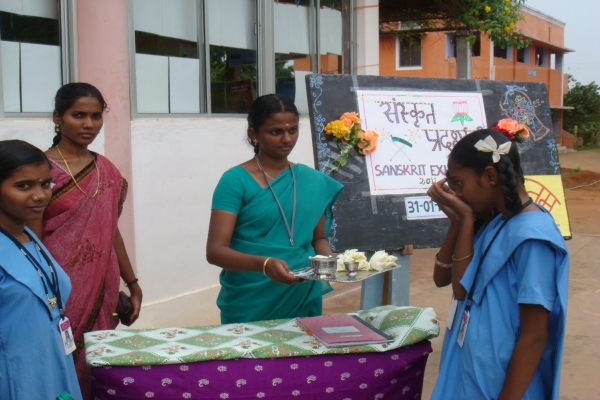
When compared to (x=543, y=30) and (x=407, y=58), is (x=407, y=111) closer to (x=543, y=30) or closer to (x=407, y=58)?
(x=407, y=58)

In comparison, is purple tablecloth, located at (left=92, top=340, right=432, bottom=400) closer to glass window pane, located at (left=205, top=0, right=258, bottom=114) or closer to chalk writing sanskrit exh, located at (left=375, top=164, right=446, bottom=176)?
chalk writing sanskrit exh, located at (left=375, top=164, right=446, bottom=176)

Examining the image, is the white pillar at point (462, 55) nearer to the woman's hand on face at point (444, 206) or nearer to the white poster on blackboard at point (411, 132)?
the white poster on blackboard at point (411, 132)

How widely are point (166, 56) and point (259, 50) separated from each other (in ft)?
3.12

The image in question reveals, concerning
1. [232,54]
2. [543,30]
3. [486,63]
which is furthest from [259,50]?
[543,30]

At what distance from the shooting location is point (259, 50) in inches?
215

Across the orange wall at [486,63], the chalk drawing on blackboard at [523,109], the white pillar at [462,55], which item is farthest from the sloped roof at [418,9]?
the orange wall at [486,63]

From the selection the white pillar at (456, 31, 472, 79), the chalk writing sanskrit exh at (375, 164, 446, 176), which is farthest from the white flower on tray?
the white pillar at (456, 31, 472, 79)

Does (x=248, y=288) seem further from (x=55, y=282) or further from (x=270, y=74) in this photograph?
(x=270, y=74)

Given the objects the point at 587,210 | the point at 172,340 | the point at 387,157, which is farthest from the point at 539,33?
the point at 172,340

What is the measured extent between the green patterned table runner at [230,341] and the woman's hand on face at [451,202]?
40cm

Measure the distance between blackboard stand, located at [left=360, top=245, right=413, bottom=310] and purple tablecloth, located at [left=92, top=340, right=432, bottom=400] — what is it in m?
1.13

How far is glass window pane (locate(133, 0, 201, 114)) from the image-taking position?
15.1ft

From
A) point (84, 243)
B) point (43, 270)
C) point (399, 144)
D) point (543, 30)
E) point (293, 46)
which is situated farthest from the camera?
point (543, 30)

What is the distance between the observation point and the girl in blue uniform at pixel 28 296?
177cm
